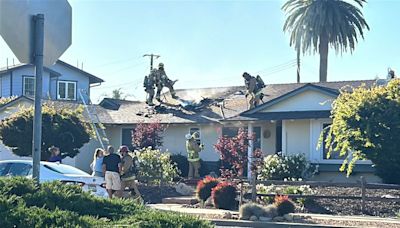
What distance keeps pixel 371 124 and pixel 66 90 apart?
30.1 m

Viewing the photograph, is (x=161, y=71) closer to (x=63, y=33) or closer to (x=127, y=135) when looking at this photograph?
(x=127, y=135)

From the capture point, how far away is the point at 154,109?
35906 millimetres

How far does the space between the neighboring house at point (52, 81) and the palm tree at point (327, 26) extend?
1528cm

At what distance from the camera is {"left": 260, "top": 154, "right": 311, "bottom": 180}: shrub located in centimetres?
2586

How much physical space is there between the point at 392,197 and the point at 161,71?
21.7 m

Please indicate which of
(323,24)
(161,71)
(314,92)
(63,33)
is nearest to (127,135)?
(161,71)

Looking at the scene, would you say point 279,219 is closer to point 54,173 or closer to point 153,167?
point 54,173

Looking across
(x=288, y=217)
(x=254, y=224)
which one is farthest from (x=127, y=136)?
(x=254, y=224)

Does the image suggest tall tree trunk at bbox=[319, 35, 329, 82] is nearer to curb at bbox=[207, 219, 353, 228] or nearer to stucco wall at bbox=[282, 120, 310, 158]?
stucco wall at bbox=[282, 120, 310, 158]

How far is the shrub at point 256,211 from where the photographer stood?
17.3m

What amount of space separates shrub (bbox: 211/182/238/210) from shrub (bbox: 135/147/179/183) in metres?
5.20

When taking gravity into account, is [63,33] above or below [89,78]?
below

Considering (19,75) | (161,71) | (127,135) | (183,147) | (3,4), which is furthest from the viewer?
(19,75)

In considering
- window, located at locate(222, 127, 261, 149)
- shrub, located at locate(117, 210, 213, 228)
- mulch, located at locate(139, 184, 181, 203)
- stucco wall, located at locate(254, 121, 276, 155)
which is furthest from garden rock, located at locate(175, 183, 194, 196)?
shrub, located at locate(117, 210, 213, 228)
